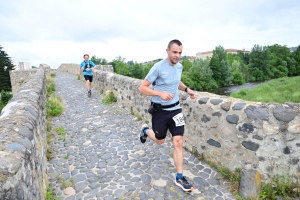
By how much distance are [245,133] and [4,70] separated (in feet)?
143

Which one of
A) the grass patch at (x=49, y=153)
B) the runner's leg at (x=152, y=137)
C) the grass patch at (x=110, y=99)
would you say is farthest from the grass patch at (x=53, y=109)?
the runner's leg at (x=152, y=137)

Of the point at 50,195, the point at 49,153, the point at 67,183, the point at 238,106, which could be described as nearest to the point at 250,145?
the point at 238,106

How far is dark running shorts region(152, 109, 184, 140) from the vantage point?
300 centimetres

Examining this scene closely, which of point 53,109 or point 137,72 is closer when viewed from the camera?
point 53,109

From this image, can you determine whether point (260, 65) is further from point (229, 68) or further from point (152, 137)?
point (152, 137)

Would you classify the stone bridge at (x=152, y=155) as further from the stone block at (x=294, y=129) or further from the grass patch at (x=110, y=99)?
the grass patch at (x=110, y=99)

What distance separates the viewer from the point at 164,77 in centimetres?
290

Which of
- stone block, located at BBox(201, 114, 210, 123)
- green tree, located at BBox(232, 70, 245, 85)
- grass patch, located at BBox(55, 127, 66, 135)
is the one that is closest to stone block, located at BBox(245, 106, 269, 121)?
stone block, located at BBox(201, 114, 210, 123)

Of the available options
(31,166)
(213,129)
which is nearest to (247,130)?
(213,129)

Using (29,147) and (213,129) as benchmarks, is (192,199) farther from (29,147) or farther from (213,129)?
(29,147)

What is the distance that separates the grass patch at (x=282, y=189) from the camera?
282 cm

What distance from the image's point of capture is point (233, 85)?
5384cm

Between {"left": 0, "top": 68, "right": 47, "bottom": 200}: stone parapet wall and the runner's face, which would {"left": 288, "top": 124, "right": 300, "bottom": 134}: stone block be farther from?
{"left": 0, "top": 68, "right": 47, "bottom": 200}: stone parapet wall

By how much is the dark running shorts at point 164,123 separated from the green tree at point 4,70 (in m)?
40.8
